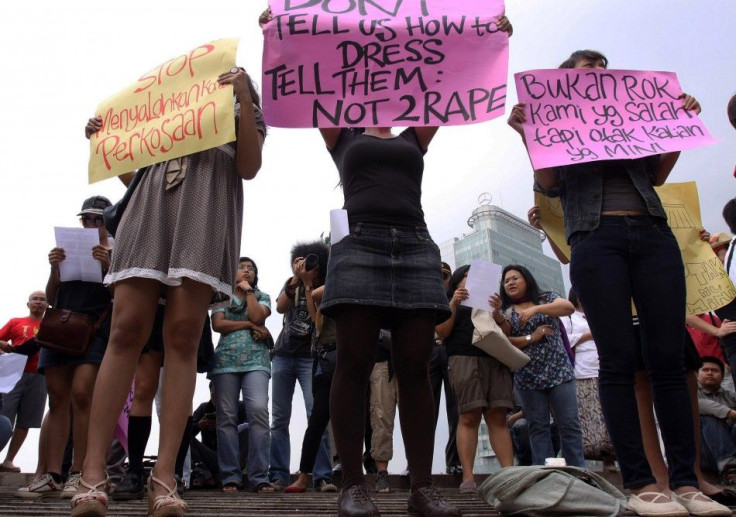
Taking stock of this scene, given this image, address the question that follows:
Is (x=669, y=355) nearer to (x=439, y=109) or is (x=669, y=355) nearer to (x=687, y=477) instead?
(x=687, y=477)

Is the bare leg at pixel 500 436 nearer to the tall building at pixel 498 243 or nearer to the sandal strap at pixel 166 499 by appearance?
the sandal strap at pixel 166 499

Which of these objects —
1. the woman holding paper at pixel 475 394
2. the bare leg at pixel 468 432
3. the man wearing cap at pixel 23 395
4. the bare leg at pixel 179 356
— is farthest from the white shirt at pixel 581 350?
the man wearing cap at pixel 23 395

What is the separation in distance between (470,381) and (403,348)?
2556mm

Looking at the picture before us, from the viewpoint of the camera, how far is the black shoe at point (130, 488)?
12.3 feet

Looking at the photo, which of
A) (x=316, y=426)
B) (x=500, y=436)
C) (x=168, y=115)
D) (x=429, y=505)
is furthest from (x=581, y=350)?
(x=168, y=115)

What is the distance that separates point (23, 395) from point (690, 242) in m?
6.95

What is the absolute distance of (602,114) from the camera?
12.4 feet

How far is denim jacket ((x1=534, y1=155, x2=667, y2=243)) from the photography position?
10.5 feet

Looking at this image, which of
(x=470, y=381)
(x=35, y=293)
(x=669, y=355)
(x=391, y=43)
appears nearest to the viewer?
(x=669, y=355)

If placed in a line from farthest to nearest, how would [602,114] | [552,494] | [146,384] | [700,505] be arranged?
[146,384] < [602,114] < [700,505] < [552,494]

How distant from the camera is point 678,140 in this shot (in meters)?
3.52

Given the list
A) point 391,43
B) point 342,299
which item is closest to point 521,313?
point 391,43

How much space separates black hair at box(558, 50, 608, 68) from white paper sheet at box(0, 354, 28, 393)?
15.1 feet

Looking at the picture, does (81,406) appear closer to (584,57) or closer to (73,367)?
(73,367)
